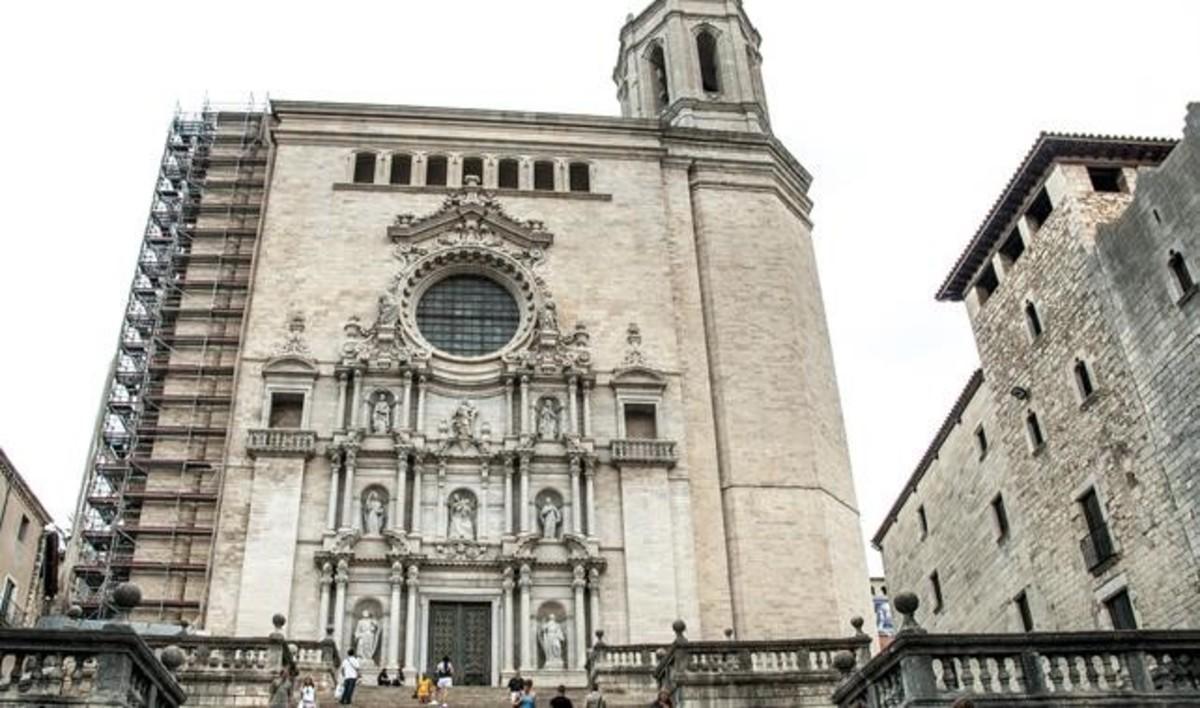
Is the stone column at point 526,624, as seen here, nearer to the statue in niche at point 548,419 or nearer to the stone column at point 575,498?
the stone column at point 575,498

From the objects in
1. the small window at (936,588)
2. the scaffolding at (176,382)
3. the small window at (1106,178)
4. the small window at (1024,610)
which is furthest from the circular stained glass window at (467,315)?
the small window at (1106,178)

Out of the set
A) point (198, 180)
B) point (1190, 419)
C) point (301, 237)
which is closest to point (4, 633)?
point (1190, 419)

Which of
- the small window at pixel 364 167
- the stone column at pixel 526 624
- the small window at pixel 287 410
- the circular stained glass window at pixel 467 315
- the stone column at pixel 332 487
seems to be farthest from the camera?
the small window at pixel 364 167

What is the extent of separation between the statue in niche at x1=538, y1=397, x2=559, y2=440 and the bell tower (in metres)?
11.0

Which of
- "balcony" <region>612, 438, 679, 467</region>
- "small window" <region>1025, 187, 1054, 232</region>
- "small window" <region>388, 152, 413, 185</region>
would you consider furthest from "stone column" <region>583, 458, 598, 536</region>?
"small window" <region>1025, 187, 1054, 232</region>

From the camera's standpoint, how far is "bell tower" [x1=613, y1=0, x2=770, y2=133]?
33875 millimetres

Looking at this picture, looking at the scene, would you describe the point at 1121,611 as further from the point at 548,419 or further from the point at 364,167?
the point at 364,167

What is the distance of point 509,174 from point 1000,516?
1555 cm

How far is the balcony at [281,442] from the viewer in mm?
24719

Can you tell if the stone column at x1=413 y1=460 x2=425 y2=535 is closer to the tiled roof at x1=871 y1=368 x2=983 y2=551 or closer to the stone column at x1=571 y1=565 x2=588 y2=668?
the stone column at x1=571 y1=565 x2=588 y2=668

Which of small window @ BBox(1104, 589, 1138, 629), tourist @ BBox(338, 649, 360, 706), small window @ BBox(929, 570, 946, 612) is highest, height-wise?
small window @ BBox(929, 570, 946, 612)

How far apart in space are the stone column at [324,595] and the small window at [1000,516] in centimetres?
1509

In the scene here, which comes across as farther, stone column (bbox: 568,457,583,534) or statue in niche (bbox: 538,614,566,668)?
stone column (bbox: 568,457,583,534)

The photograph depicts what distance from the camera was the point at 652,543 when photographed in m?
24.6
